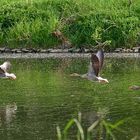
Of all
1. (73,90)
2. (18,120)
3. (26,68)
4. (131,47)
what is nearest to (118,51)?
(131,47)

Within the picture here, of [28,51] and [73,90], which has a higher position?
[73,90]

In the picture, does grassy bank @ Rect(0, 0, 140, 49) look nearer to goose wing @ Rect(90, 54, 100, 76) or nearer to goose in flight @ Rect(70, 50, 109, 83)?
goose in flight @ Rect(70, 50, 109, 83)

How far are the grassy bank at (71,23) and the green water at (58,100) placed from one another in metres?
7.83

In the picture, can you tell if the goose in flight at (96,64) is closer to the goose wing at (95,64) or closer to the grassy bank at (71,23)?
the goose wing at (95,64)

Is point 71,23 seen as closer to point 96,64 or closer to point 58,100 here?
point 58,100

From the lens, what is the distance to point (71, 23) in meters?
32.6

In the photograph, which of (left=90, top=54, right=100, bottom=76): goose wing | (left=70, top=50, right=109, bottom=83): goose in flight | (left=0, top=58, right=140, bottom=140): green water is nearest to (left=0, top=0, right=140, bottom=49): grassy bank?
(left=0, top=58, right=140, bottom=140): green water

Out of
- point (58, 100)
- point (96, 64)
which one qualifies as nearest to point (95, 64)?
point (96, 64)

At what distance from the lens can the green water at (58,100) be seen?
1259 cm

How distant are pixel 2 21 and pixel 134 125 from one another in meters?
20.6

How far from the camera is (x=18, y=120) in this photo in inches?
531

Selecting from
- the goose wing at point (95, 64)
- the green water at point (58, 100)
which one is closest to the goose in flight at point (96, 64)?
the goose wing at point (95, 64)

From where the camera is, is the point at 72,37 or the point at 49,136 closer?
the point at 49,136

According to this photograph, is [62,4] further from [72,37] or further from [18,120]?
[18,120]
